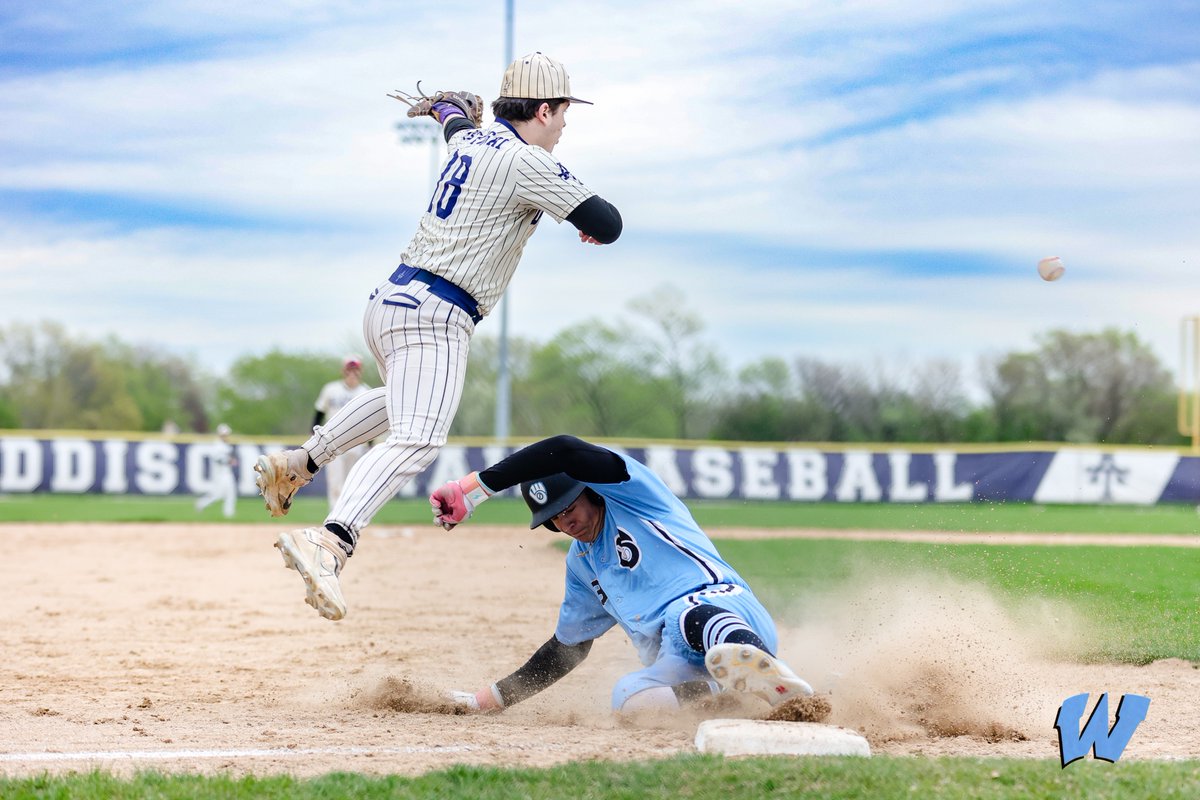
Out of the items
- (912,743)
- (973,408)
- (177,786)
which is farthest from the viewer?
(973,408)

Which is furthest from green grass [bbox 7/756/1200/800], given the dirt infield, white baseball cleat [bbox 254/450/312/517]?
white baseball cleat [bbox 254/450/312/517]

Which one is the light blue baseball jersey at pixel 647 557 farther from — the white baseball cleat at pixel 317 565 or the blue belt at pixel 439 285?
the white baseball cleat at pixel 317 565

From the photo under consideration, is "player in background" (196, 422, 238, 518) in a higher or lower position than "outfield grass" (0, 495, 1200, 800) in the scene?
lower

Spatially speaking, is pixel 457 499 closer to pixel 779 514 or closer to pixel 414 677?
pixel 414 677

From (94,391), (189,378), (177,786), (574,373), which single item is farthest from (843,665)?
(189,378)

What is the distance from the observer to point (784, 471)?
25109 millimetres

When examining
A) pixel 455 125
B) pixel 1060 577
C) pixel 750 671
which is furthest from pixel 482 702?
pixel 1060 577

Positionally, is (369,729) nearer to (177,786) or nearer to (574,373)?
(177,786)

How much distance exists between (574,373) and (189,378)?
1998 centimetres

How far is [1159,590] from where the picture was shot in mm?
8172

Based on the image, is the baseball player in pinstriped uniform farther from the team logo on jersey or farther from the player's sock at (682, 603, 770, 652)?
the player's sock at (682, 603, 770, 652)

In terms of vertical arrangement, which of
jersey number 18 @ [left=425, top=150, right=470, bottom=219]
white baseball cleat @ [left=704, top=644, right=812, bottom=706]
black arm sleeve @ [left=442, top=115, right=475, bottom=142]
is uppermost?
black arm sleeve @ [left=442, top=115, right=475, bottom=142]

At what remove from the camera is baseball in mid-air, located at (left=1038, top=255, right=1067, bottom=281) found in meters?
5.85

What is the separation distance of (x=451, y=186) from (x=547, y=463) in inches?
47.0
